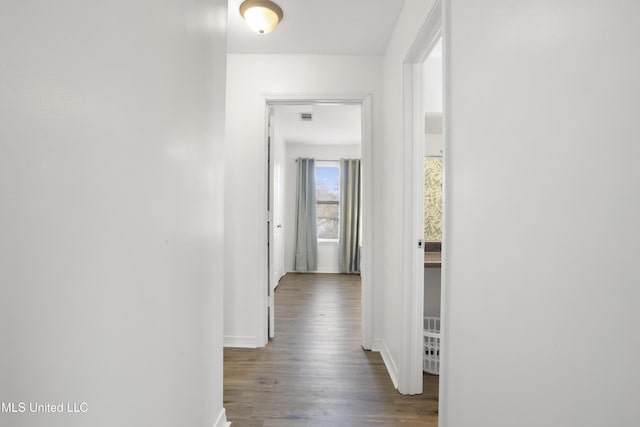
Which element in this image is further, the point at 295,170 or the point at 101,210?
the point at 295,170

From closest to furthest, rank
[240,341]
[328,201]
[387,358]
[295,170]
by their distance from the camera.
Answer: [387,358]
[240,341]
[295,170]
[328,201]

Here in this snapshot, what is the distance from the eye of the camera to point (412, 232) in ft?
6.41

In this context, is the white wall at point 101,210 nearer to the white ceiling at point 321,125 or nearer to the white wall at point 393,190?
the white wall at point 393,190

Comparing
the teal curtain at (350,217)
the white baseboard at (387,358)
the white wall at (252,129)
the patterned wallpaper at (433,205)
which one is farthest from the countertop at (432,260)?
the teal curtain at (350,217)

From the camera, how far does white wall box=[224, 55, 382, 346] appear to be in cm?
269

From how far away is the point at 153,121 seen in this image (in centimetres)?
92

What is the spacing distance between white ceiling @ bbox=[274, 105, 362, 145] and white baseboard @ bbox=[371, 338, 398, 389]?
291 centimetres

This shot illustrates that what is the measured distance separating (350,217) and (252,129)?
3724mm

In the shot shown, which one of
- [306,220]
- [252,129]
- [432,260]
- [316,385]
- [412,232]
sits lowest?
[316,385]

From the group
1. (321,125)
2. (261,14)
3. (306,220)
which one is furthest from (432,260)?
(306,220)

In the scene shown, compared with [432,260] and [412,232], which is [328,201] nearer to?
[432,260]

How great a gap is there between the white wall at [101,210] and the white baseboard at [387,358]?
4.59 ft

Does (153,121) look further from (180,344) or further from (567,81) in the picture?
(567,81)

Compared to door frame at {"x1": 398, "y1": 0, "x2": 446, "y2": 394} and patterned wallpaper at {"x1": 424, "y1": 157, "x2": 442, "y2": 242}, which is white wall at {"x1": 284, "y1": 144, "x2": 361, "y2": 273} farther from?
door frame at {"x1": 398, "y1": 0, "x2": 446, "y2": 394}
